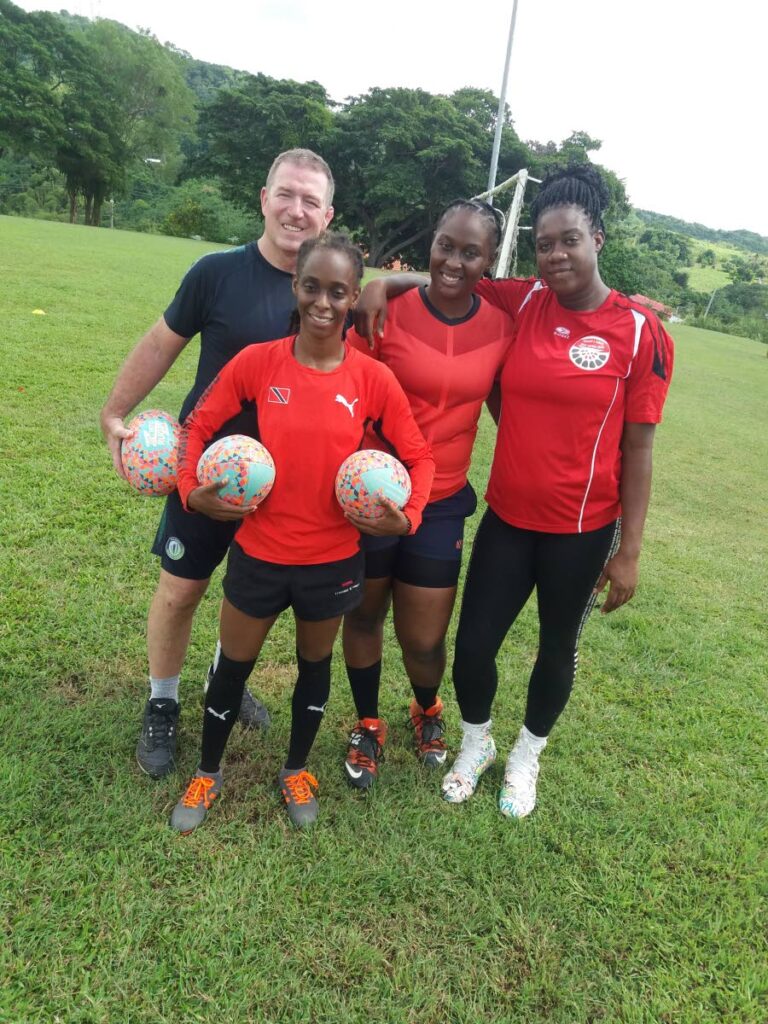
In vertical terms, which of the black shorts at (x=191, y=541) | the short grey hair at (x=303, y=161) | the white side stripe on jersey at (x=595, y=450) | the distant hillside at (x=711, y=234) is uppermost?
the distant hillside at (x=711, y=234)

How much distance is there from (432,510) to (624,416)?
0.78 meters

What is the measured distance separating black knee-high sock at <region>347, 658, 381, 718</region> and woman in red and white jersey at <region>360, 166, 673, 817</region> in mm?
382

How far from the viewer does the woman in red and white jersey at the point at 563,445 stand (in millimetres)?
2301

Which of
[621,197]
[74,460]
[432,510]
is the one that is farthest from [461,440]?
[621,197]

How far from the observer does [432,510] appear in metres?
2.60

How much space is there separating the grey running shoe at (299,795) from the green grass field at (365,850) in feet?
0.21

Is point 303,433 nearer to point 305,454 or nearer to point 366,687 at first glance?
point 305,454

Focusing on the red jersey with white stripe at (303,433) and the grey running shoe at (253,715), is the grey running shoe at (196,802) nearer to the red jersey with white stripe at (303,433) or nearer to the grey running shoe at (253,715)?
the grey running shoe at (253,715)

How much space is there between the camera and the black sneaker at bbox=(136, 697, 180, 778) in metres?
2.69

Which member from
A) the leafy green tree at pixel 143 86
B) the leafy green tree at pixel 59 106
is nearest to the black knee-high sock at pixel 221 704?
the leafy green tree at pixel 59 106

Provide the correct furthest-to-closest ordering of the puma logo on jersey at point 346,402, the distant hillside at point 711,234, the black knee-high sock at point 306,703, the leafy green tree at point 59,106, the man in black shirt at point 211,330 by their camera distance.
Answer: the distant hillside at point 711,234, the leafy green tree at point 59,106, the black knee-high sock at point 306,703, the man in black shirt at point 211,330, the puma logo on jersey at point 346,402

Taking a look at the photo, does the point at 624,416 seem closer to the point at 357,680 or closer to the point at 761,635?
the point at 357,680

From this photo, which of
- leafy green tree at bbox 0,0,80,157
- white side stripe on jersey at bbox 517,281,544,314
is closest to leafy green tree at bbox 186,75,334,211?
leafy green tree at bbox 0,0,80,157

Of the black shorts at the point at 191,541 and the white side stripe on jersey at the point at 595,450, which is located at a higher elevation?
the white side stripe on jersey at the point at 595,450
